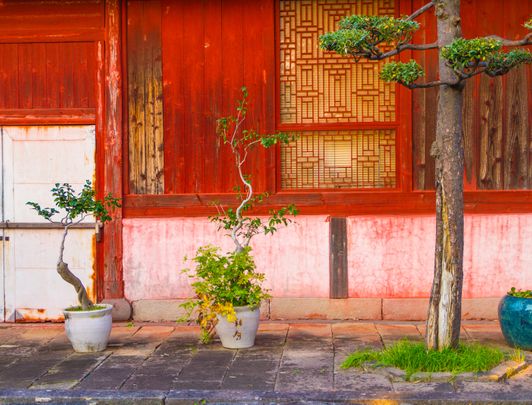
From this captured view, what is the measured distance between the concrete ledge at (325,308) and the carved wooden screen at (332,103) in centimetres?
139

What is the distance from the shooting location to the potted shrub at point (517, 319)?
7.81 meters

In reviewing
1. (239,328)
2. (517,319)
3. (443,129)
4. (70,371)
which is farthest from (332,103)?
(70,371)

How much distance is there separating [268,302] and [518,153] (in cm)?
346

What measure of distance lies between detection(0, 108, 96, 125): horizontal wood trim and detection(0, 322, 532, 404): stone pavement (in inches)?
99.4

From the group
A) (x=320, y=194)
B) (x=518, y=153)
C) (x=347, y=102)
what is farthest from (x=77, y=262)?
(x=518, y=153)

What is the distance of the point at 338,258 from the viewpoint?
9641mm

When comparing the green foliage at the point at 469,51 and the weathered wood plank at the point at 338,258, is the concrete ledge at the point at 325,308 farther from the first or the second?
the green foliage at the point at 469,51

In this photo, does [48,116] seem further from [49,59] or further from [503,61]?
[503,61]

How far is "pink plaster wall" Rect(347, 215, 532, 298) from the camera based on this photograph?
952cm

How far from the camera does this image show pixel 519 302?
7.91 metres

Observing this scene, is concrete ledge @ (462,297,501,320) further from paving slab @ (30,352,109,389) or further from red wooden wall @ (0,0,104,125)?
red wooden wall @ (0,0,104,125)

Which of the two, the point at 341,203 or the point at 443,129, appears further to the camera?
the point at 341,203

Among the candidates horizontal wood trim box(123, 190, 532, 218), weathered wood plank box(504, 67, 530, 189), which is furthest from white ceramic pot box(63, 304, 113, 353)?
weathered wood plank box(504, 67, 530, 189)

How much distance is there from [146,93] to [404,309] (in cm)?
406
